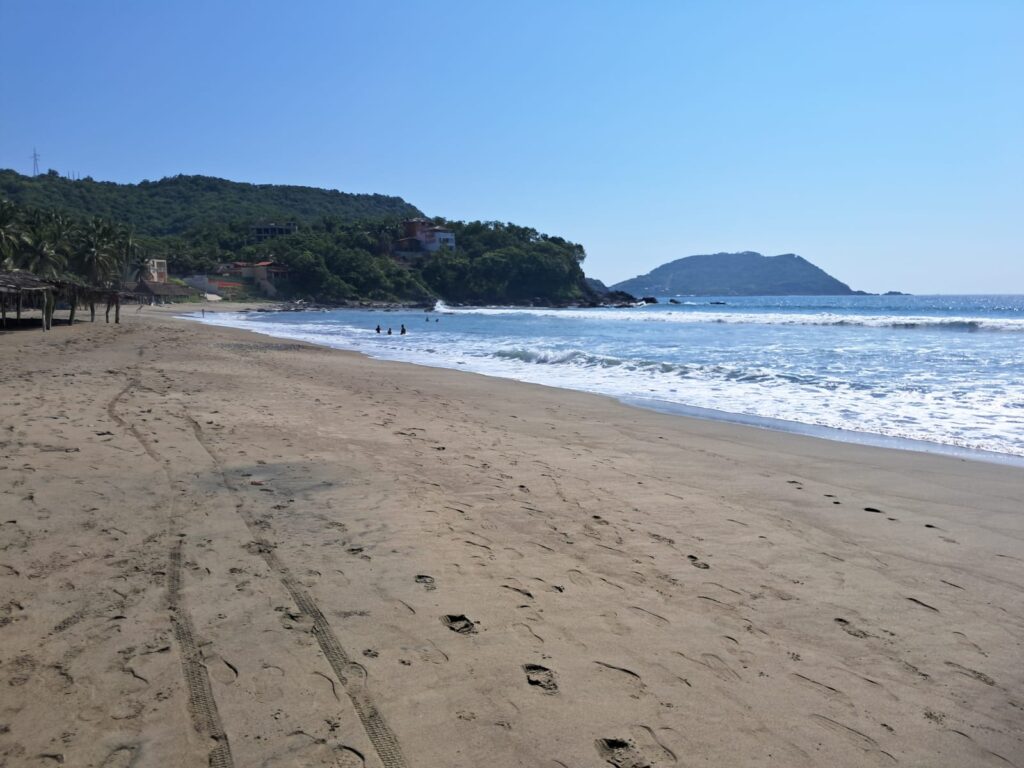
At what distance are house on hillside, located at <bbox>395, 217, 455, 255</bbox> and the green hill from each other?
11160mm

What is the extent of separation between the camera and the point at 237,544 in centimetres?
425

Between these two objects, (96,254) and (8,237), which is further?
(96,254)

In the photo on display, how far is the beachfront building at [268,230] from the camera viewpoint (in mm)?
112500

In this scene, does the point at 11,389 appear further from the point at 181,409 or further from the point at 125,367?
the point at 125,367

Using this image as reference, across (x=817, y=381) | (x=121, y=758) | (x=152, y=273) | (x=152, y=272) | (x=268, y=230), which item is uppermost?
(x=268, y=230)

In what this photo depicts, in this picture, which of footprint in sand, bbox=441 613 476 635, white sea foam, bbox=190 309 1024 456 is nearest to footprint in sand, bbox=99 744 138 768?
footprint in sand, bbox=441 613 476 635

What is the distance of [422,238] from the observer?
11888cm

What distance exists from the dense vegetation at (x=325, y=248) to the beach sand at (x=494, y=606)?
228 feet

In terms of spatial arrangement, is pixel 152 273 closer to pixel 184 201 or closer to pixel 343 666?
pixel 184 201

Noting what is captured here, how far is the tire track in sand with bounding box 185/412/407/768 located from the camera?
2385mm

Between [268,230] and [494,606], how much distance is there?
399 ft

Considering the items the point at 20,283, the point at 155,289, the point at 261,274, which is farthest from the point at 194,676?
the point at 261,274

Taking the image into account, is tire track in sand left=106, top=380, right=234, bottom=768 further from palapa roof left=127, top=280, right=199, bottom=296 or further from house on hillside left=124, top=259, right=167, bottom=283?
house on hillside left=124, top=259, right=167, bottom=283

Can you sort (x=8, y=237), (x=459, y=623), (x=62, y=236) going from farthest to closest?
(x=62, y=236), (x=8, y=237), (x=459, y=623)
